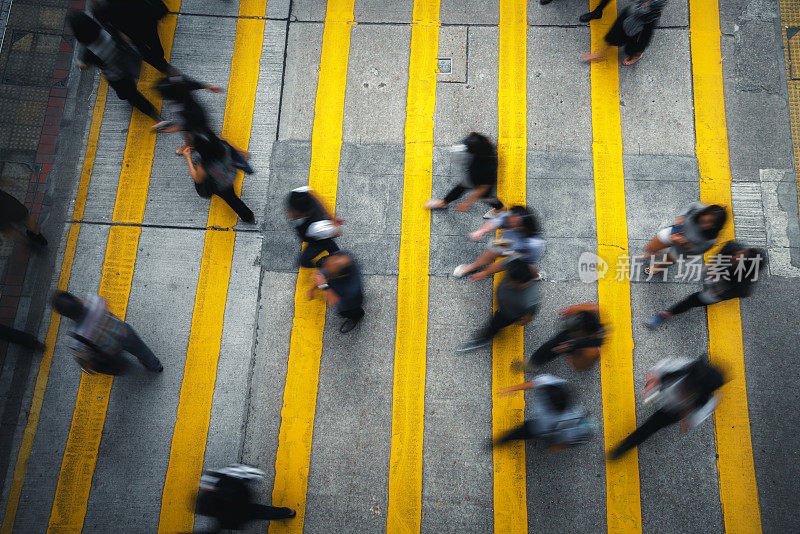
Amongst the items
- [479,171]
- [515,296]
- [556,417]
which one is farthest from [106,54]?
[556,417]

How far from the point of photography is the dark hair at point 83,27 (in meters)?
4.99

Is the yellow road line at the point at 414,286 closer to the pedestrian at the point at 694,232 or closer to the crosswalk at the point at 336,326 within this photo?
the crosswalk at the point at 336,326

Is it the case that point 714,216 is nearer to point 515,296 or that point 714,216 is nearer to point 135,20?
point 515,296

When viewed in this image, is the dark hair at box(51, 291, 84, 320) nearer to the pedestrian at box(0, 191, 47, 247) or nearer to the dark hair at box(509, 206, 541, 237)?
the pedestrian at box(0, 191, 47, 247)

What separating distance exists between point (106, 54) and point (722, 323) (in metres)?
8.20

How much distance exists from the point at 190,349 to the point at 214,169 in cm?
228

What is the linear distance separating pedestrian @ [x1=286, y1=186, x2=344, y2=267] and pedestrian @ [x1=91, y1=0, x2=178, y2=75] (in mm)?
3244

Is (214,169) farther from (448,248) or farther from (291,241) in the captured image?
(448,248)

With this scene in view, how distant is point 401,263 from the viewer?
605 centimetres

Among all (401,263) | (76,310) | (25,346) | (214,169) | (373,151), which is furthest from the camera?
(373,151)

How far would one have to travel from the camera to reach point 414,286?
5.96 metres

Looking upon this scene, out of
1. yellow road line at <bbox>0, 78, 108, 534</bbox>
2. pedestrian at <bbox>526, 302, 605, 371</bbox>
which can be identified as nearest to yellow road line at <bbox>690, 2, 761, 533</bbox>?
pedestrian at <bbox>526, 302, 605, 371</bbox>

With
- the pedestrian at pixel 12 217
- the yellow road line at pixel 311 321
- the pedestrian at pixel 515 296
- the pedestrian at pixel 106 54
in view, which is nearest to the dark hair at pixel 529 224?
the pedestrian at pixel 515 296

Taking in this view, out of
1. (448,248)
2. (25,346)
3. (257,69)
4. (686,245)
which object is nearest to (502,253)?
(448,248)
